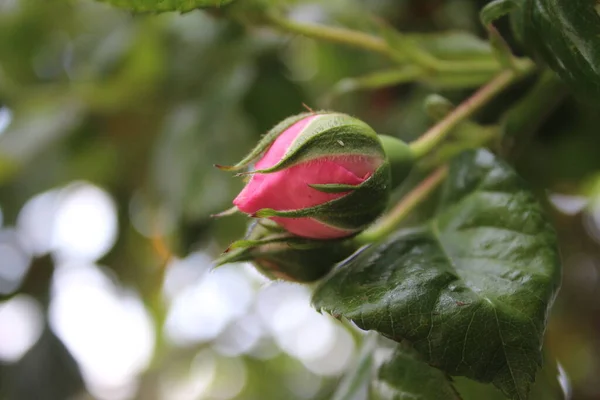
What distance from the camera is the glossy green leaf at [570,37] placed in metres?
0.32

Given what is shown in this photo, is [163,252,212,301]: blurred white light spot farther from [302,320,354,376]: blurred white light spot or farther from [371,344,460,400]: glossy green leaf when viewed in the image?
[371,344,460,400]: glossy green leaf

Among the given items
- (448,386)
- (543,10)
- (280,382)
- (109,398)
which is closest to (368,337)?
(448,386)

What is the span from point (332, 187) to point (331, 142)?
28mm

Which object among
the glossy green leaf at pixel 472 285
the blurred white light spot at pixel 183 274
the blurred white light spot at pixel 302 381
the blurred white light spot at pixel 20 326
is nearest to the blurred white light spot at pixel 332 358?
the blurred white light spot at pixel 302 381

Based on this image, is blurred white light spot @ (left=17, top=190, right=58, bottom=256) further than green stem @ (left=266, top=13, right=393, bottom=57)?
Yes

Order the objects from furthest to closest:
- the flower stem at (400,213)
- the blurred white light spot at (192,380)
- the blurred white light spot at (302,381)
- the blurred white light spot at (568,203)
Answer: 1. the blurred white light spot at (192,380)
2. the blurred white light spot at (302,381)
3. the blurred white light spot at (568,203)
4. the flower stem at (400,213)

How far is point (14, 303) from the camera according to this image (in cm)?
104

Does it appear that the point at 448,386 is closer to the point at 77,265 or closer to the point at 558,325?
the point at 558,325

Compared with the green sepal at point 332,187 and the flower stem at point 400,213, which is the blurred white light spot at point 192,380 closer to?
the flower stem at point 400,213

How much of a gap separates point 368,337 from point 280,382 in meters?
1.00

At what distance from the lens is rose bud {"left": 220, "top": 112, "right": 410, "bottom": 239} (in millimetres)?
315

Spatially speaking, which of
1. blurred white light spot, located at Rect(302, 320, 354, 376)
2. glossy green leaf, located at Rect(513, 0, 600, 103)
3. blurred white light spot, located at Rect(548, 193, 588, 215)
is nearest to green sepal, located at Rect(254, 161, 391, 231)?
glossy green leaf, located at Rect(513, 0, 600, 103)

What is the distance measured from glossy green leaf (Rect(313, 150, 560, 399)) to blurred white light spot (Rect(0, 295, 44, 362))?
2.62 ft

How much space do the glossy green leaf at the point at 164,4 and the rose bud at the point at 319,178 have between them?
0.08m
